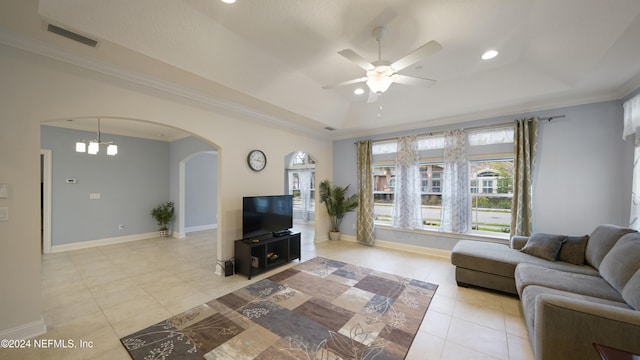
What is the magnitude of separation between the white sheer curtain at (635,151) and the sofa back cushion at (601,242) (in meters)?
0.54

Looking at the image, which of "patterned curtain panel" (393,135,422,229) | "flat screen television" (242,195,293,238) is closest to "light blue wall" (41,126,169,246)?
"flat screen television" (242,195,293,238)

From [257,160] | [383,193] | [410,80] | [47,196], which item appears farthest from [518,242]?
[47,196]

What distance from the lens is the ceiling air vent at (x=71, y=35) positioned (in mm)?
1977

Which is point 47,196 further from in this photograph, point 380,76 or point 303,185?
point 380,76

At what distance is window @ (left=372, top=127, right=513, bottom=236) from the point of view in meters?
4.20

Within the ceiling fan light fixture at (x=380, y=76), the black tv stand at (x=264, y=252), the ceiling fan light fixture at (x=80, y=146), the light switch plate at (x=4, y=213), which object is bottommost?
the black tv stand at (x=264, y=252)

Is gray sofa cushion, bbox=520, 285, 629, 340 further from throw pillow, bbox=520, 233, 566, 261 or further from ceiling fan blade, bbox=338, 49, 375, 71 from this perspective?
ceiling fan blade, bbox=338, 49, 375, 71

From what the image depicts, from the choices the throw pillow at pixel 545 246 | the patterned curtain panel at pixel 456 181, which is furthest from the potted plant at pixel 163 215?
the throw pillow at pixel 545 246

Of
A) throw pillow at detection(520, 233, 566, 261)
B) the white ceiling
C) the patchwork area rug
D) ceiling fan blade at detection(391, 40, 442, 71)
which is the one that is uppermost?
the white ceiling

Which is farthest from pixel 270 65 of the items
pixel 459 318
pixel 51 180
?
pixel 51 180

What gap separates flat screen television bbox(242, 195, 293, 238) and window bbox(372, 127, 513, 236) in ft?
9.18

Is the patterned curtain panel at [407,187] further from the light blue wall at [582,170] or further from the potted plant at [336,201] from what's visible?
the light blue wall at [582,170]

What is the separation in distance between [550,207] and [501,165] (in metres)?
0.97

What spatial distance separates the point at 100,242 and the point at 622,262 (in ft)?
28.9
